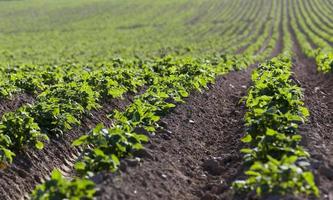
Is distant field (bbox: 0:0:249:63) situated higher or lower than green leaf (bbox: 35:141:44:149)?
lower

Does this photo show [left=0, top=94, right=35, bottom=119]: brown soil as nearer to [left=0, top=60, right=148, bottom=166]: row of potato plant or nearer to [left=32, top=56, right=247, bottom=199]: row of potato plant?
[left=0, top=60, right=148, bottom=166]: row of potato plant

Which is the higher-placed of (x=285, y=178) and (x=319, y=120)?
(x=285, y=178)

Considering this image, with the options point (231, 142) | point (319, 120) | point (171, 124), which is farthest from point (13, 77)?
point (319, 120)

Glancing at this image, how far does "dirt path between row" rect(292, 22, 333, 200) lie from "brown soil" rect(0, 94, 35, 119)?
6.73 m

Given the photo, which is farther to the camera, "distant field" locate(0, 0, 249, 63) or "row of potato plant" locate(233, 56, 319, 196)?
"distant field" locate(0, 0, 249, 63)

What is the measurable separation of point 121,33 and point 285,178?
146 ft

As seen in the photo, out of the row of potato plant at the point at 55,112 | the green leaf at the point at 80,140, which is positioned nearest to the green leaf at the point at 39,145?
the row of potato plant at the point at 55,112

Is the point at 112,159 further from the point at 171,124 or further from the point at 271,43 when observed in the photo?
the point at 271,43

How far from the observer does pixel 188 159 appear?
8562 millimetres

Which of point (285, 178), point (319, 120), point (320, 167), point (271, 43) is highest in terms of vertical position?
point (285, 178)

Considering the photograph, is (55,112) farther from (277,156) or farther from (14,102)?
(277,156)

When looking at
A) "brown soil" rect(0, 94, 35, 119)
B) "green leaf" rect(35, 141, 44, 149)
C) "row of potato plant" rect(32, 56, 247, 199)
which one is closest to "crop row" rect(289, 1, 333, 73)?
"row of potato plant" rect(32, 56, 247, 199)

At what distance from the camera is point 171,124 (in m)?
9.88

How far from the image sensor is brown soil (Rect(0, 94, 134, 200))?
787 cm
